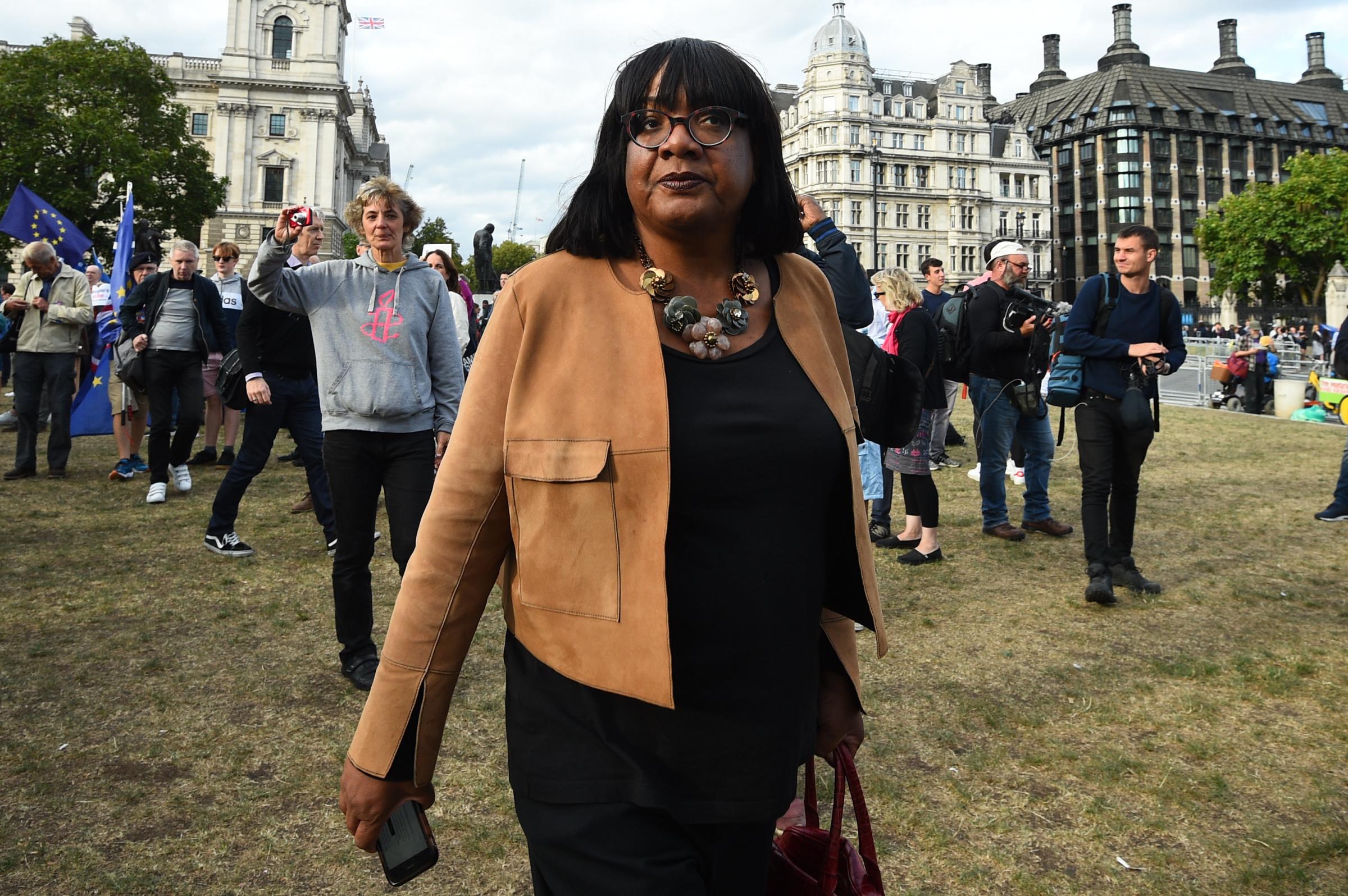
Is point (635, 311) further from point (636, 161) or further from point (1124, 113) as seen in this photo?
point (1124, 113)

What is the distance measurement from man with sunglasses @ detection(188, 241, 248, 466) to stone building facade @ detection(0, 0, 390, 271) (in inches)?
2662

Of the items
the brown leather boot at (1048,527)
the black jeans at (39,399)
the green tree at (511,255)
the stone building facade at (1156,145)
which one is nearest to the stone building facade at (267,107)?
the green tree at (511,255)

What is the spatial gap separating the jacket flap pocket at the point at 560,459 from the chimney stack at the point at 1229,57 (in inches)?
5216

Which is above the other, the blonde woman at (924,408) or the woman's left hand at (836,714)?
the blonde woman at (924,408)

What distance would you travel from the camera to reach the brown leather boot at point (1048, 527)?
317 inches

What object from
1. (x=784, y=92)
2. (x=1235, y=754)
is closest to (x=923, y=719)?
(x=1235, y=754)

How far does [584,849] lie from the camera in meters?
1.54

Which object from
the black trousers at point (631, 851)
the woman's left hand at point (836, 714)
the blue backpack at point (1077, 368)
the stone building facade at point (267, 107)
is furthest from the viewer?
the stone building facade at point (267, 107)

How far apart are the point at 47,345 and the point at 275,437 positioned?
520 cm

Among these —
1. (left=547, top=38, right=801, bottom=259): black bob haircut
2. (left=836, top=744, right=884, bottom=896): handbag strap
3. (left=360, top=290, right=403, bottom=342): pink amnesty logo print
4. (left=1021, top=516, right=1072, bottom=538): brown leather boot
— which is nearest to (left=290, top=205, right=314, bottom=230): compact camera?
(left=360, top=290, right=403, bottom=342): pink amnesty logo print

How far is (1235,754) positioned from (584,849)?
3520 millimetres

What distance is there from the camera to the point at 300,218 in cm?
437

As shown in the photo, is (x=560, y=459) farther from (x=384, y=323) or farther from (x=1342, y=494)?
(x=1342, y=494)

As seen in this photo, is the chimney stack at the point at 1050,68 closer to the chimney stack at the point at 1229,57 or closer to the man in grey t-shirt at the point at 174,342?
the chimney stack at the point at 1229,57
